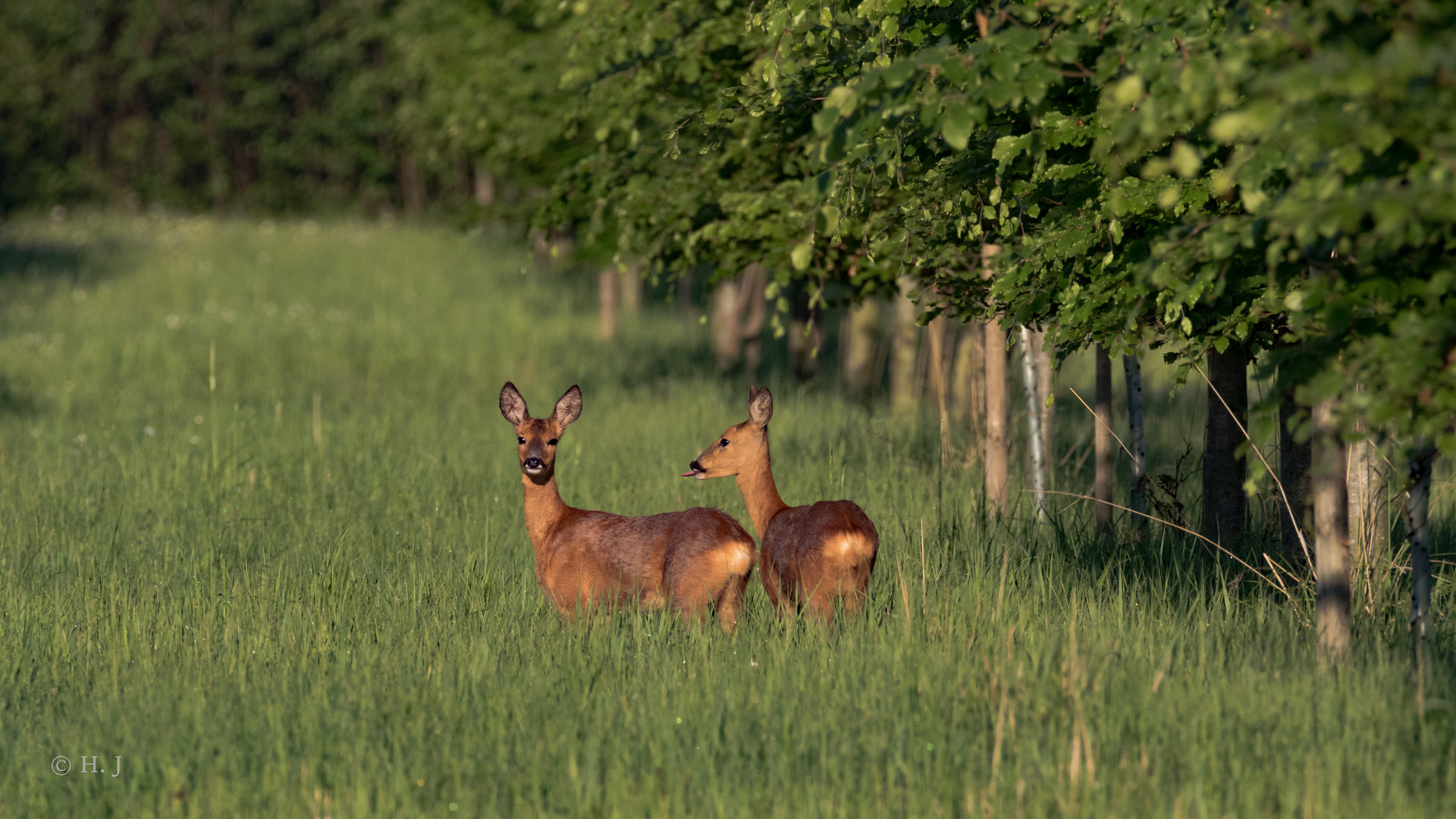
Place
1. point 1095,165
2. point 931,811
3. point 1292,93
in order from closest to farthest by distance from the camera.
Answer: point 1292,93 → point 931,811 → point 1095,165

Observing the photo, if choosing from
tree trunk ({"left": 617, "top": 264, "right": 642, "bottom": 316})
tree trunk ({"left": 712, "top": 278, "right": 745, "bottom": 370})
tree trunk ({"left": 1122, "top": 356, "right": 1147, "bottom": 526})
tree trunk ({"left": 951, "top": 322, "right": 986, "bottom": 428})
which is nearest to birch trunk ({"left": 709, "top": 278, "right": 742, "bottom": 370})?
tree trunk ({"left": 712, "top": 278, "right": 745, "bottom": 370})

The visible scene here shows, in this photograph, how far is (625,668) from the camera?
5891 millimetres

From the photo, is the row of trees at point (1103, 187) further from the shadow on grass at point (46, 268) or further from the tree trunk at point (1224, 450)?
the shadow on grass at point (46, 268)

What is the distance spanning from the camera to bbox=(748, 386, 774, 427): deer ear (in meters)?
6.86

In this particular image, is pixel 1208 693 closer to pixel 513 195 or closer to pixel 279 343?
pixel 279 343

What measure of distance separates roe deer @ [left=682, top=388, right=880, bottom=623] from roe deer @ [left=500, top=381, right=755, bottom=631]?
0.68 ft

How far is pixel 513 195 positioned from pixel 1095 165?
35.4 metres

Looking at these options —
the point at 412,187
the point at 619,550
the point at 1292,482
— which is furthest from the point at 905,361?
the point at 412,187

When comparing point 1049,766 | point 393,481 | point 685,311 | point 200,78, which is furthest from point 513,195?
point 1049,766

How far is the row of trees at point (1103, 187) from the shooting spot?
13.0 feet

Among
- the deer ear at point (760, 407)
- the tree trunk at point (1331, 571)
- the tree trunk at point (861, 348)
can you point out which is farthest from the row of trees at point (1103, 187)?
the tree trunk at point (861, 348)

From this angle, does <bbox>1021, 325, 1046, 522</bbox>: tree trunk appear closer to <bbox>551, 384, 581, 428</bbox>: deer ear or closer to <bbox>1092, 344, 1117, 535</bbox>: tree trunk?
<bbox>1092, 344, 1117, 535</bbox>: tree trunk

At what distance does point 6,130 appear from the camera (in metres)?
54.8

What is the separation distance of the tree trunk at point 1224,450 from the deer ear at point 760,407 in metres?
2.33
